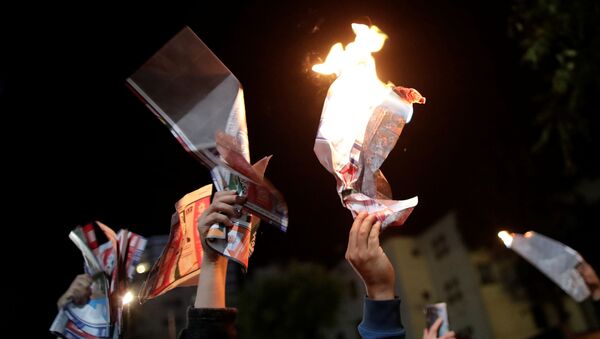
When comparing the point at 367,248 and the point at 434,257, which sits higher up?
the point at 434,257

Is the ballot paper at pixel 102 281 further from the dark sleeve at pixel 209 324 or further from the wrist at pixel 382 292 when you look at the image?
the wrist at pixel 382 292

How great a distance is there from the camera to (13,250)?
5926 mm

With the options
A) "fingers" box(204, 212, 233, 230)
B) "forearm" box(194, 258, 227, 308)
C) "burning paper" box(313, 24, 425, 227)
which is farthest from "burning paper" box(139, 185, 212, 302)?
"burning paper" box(313, 24, 425, 227)

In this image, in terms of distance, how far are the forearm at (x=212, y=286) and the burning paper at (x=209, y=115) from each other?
0.32 ft

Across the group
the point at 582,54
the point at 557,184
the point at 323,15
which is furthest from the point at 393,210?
the point at 557,184

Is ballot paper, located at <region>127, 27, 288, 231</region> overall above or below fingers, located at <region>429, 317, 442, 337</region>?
above

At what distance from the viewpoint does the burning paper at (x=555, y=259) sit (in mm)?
2643

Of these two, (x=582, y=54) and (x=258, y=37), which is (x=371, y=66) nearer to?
(x=258, y=37)

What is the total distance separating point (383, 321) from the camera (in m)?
1.58

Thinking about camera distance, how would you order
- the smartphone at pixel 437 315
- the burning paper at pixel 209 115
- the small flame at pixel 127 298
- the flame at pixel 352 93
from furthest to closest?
1. the small flame at pixel 127 298
2. the smartphone at pixel 437 315
3. the flame at pixel 352 93
4. the burning paper at pixel 209 115

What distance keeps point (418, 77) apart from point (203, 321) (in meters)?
4.94

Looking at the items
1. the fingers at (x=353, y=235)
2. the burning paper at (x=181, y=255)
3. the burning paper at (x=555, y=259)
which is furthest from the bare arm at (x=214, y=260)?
the burning paper at (x=555, y=259)

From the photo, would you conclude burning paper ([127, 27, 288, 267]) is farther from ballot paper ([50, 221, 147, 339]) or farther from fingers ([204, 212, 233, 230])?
ballot paper ([50, 221, 147, 339])

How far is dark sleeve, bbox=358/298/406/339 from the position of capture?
155 centimetres
